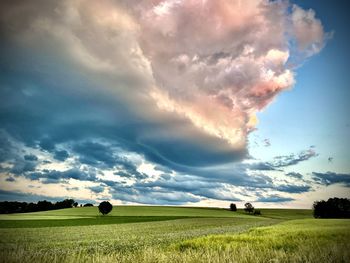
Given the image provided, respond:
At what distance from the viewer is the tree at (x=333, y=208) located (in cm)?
9911

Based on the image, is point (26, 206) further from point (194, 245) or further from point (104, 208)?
point (194, 245)

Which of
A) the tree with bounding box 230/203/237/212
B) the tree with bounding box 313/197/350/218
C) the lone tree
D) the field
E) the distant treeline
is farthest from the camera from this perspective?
the tree with bounding box 230/203/237/212

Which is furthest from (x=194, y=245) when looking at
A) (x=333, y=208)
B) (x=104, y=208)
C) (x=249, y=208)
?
(x=249, y=208)

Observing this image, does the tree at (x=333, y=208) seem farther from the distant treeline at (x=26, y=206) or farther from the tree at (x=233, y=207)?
the distant treeline at (x=26, y=206)

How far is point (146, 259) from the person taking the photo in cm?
1184

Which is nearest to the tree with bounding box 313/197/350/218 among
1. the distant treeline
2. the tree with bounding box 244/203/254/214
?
the tree with bounding box 244/203/254/214

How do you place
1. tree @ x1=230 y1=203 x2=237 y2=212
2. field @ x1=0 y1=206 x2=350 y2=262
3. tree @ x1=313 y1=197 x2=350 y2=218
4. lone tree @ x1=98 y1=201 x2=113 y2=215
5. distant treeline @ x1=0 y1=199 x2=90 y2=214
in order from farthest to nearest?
tree @ x1=230 y1=203 x2=237 y2=212
distant treeline @ x1=0 y1=199 x2=90 y2=214
lone tree @ x1=98 y1=201 x2=113 y2=215
tree @ x1=313 y1=197 x2=350 y2=218
field @ x1=0 y1=206 x2=350 y2=262

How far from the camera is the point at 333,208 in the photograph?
103 meters

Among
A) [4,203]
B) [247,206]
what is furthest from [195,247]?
[4,203]

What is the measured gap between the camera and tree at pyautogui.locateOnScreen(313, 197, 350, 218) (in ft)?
325

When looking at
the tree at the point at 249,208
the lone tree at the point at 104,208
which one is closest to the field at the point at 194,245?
the lone tree at the point at 104,208

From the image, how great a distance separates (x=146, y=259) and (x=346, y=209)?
4202 inches

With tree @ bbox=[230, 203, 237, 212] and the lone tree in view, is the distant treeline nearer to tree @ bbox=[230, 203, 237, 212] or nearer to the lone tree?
the lone tree

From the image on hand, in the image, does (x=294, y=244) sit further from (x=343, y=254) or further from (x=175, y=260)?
(x=175, y=260)
